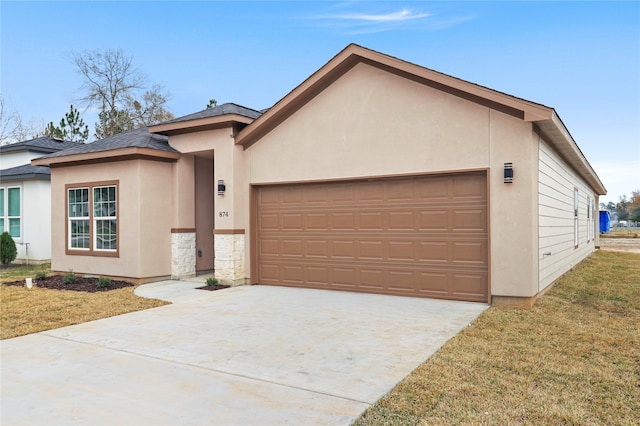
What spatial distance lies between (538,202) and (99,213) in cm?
1061

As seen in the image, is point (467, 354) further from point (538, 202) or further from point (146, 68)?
point (146, 68)

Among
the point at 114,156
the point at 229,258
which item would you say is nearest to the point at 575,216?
the point at 229,258

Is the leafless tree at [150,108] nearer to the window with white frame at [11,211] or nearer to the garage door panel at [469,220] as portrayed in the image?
the window with white frame at [11,211]

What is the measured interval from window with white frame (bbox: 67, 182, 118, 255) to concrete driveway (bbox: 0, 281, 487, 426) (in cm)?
440

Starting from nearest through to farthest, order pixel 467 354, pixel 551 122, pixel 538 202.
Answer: pixel 467 354 < pixel 551 122 < pixel 538 202

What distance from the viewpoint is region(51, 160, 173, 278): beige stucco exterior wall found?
35.6 feet

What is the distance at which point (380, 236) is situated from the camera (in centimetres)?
924

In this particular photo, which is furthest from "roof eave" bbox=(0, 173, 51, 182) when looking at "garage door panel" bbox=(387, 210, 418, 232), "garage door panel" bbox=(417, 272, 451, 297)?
"garage door panel" bbox=(417, 272, 451, 297)

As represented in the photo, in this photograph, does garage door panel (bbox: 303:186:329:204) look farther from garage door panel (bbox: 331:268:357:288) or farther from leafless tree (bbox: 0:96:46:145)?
leafless tree (bbox: 0:96:46:145)

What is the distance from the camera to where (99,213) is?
1159 centimetres

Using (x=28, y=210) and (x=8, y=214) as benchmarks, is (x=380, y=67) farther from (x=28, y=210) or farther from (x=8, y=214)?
(x=8, y=214)

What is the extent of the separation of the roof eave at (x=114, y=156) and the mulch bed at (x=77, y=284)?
316 cm

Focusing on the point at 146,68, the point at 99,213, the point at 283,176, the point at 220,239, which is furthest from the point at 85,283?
the point at 146,68

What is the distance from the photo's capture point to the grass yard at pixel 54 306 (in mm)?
6786
